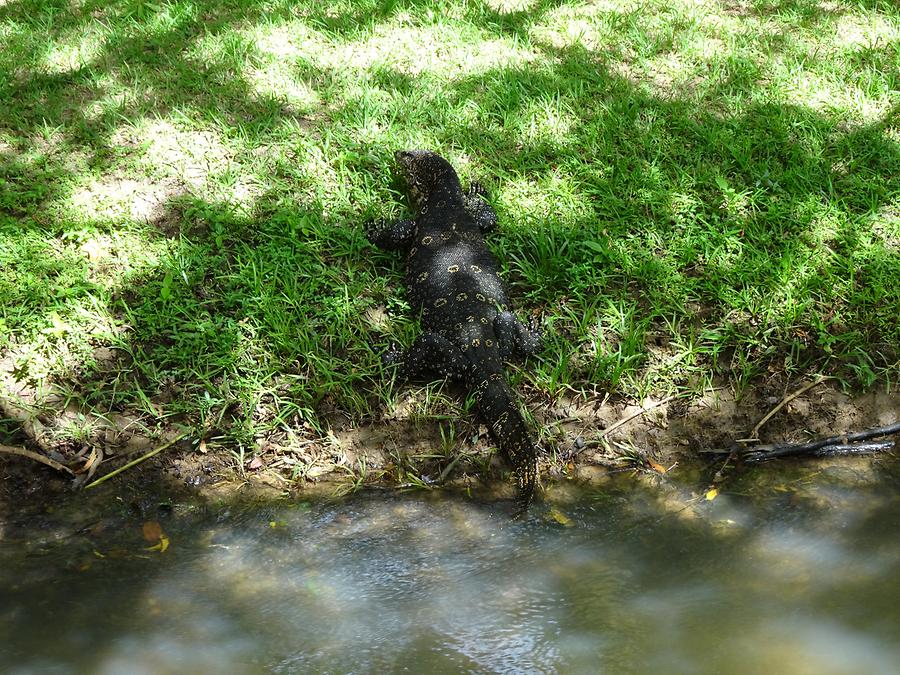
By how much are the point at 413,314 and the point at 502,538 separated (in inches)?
63.7

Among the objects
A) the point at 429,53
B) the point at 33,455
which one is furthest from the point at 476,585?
the point at 429,53

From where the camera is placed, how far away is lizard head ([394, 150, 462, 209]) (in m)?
5.41

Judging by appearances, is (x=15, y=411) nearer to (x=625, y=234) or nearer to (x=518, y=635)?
(x=518, y=635)

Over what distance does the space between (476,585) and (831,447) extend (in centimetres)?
231

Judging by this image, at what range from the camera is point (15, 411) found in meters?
4.32

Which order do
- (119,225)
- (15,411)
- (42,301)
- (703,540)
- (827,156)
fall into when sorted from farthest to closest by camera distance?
(827,156) → (119,225) → (42,301) → (15,411) → (703,540)

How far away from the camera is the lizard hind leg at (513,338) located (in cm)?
467

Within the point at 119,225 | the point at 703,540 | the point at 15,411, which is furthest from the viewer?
the point at 119,225

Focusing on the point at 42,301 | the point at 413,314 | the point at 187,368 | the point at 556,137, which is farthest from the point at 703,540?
the point at 42,301

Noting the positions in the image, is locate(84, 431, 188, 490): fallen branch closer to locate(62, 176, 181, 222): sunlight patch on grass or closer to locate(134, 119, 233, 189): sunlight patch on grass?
locate(62, 176, 181, 222): sunlight patch on grass

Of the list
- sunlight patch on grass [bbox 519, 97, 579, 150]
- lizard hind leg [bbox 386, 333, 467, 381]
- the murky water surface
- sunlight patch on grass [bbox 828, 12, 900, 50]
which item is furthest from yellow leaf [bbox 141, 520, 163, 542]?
sunlight patch on grass [bbox 828, 12, 900, 50]

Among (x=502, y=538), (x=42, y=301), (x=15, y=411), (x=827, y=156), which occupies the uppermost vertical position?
(x=827, y=156)

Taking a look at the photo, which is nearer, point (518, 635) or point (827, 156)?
point (518, 635)

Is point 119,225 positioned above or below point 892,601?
above
